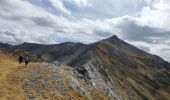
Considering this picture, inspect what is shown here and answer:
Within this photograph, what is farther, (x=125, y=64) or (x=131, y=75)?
(x=125, y=64)

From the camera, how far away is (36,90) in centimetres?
4400

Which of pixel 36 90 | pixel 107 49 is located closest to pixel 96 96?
pixel 36 90

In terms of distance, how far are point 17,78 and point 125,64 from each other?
142660mm

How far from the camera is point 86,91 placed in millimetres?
54469

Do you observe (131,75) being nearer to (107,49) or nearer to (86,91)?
(107,49)

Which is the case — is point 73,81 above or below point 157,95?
above

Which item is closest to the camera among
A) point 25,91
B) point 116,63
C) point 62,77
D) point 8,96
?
point 8,96

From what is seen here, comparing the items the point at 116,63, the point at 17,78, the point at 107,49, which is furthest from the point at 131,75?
the point at 17,78

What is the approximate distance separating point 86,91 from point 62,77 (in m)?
5.32

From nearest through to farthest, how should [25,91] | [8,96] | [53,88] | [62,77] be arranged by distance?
1. [8,96]
2. [25,91]
3. [53,88]
4. [62,77]

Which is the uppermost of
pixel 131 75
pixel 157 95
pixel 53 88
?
pixel 53 88

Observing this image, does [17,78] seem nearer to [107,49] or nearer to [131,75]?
[131,75]

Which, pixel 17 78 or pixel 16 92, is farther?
pixel 17 78

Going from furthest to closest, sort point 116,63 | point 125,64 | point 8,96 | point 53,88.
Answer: point 125,64 → point 116,63 → point 53,88 → point 8,96
